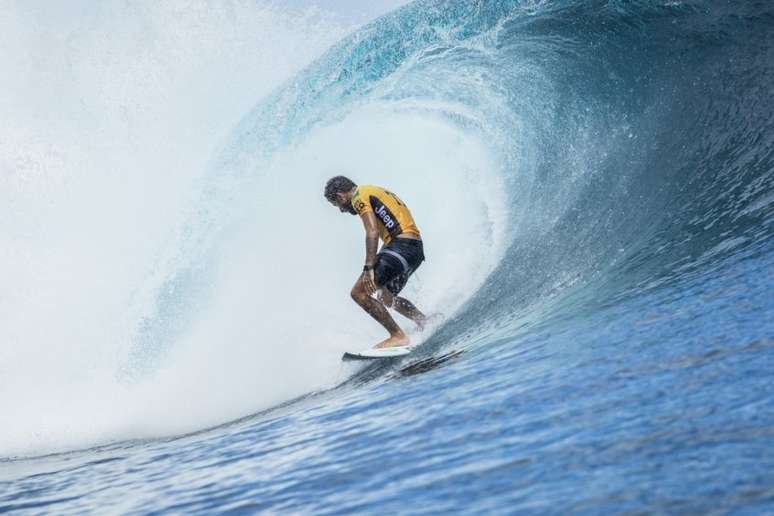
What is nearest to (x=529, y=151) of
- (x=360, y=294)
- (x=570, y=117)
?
(x=570, y=117)

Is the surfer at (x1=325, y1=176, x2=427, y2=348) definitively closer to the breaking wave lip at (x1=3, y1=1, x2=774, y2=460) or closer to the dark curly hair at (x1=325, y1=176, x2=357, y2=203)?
the dark curly hair at (x1=325, y1=176, x2=357, y2=203)

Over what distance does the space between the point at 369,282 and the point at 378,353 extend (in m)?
0.66

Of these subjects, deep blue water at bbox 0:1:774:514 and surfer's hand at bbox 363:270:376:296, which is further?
surfer's hand at bbox 363:270:376:296

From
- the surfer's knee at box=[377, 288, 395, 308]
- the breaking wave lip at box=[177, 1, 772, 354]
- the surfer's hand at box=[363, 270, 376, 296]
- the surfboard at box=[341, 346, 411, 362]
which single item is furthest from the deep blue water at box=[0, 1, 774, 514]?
the surfer's hand at box=[363, 270, 376, 296]

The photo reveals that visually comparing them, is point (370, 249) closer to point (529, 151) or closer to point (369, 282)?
point (369, 282)

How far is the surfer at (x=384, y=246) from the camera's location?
23.4ft

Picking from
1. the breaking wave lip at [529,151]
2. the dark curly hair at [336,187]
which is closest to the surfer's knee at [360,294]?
the breaking wave lip at [529,151]

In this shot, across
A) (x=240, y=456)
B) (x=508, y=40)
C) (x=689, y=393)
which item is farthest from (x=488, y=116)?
(x=689, y=393)

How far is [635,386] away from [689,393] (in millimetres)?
338

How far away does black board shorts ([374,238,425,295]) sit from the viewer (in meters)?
7.23

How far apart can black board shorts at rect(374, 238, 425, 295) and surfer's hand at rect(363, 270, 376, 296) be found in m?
0.04

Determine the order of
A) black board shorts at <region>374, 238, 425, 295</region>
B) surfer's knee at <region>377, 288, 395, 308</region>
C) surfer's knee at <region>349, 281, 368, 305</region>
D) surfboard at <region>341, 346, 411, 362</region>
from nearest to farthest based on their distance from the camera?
surfboard at <region>341, 346, 411, 362</region> → surfer's knee at <region>349, 281, 368, 305</region> → black board shorts at <region>374, 238, 425, 295</region> → surfer's knee at <region>377, 288, 395, 308</region>

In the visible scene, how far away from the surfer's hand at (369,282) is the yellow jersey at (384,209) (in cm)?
40

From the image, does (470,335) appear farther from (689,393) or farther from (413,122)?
(413,122)
